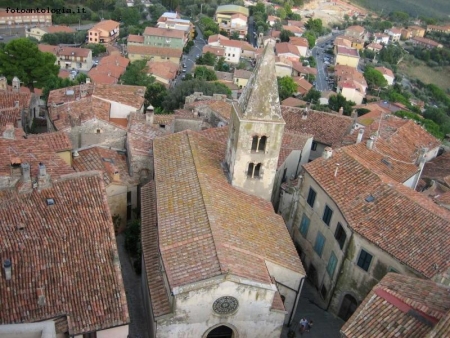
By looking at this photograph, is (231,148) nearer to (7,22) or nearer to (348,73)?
(348,73)

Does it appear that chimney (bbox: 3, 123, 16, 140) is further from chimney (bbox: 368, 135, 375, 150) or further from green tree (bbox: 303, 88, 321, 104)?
green tree (bbox: 303, 88, 321, 104)

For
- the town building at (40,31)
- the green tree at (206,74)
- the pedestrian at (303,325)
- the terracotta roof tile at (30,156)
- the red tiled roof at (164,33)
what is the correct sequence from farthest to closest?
the town building at (40,31)
the red tiled roof at (164,33)
the green tree at (206,74)
the pedestrian at (303,325)
the terracotta roof tile at (30,156)

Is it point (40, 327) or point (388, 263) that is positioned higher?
point (40, 327)

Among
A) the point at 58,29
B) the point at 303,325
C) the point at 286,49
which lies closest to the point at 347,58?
the point at 286,49

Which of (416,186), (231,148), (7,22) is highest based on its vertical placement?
(231,148)

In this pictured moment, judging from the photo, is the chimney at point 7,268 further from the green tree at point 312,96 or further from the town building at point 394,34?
the town building at point 394,34

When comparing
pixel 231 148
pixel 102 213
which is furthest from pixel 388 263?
pixel 102 213

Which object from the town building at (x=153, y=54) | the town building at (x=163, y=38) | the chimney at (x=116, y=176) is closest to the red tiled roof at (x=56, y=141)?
the chimney at (x=116, y=176)
